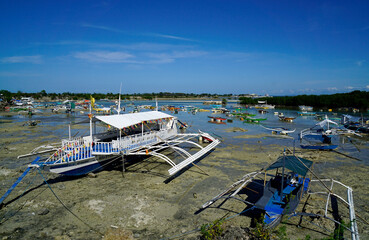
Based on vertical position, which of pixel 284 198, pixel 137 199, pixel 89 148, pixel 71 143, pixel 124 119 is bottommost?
pixel 137 199

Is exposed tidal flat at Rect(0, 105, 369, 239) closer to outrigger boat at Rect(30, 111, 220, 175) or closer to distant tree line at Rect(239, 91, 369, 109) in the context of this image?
outrigger boat at Rect(30, 111, 220, 175)

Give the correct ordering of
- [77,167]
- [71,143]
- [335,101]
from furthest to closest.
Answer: [335,101]
[71,143]
[77,167]

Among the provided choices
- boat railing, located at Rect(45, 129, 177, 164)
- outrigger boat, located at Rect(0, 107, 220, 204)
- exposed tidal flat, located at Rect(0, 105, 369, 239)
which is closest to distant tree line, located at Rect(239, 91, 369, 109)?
exposed tidal flat, located at Rect(0, 105, 369, 239)

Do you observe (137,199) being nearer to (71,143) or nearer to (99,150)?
(99,150)

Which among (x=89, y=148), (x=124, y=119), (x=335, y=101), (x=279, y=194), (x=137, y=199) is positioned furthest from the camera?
(x=335, y=101)

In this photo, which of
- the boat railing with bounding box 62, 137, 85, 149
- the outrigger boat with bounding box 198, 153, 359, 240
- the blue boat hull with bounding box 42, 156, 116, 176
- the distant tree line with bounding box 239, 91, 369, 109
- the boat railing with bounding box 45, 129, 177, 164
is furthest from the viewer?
the distant tree line with bounding box 239, 91, 369, 109

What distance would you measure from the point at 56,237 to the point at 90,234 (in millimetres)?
1117

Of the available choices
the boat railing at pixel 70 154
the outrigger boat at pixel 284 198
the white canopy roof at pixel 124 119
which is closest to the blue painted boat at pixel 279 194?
the outrigger boat at pixel 284 198

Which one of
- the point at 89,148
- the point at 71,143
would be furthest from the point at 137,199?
the point at 71,143

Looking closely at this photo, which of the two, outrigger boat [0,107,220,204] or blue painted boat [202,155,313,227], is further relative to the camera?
outrigger boat [0,107,220,204]

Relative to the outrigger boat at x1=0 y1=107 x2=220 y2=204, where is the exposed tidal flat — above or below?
below

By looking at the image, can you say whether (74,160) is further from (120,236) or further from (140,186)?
(120,236)

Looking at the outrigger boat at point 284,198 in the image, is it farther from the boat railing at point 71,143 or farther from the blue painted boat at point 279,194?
the boat railing at point 71,143

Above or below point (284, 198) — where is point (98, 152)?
above
